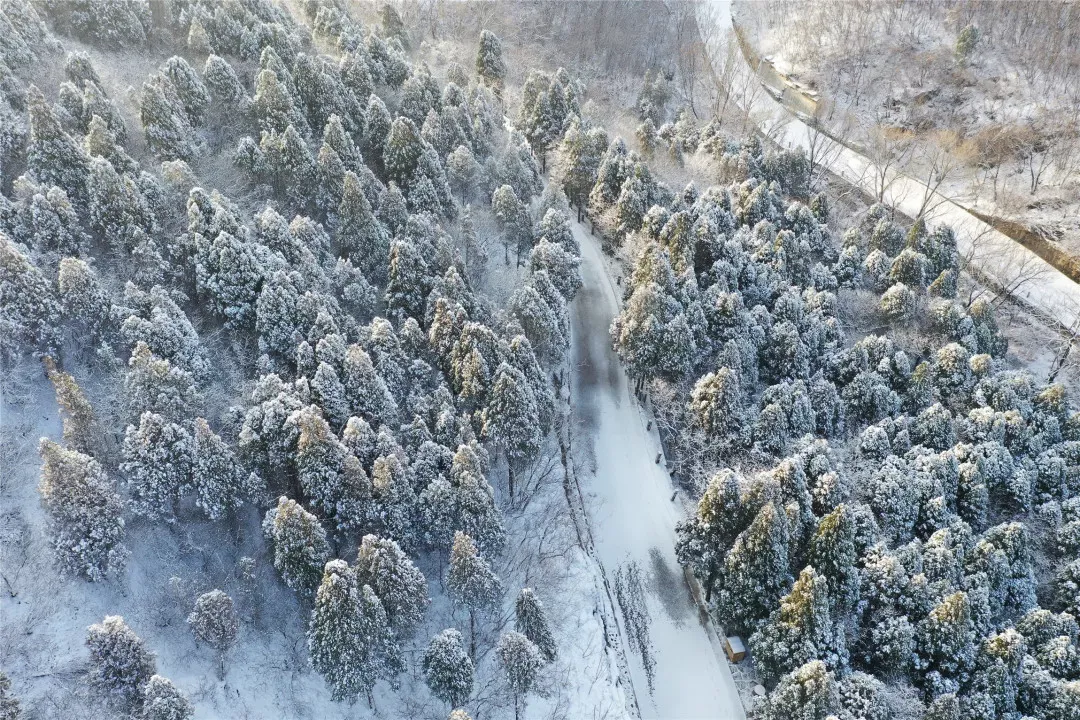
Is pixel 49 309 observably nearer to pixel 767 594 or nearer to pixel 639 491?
pixel 639 491

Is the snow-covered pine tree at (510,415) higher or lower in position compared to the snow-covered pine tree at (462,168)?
lower

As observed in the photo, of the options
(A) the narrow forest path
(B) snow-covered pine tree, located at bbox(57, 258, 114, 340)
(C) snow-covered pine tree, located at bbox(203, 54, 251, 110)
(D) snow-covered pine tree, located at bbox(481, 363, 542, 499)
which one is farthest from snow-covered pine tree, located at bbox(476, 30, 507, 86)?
(B) snow-covered pine tree, located at bbox(57, 258, 114, 340)

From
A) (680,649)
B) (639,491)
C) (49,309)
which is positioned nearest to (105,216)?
(49,309)

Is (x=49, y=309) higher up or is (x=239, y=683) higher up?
(x=49, y=309)

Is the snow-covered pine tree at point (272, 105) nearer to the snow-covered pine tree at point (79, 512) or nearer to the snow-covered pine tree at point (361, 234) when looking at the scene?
the snow-covered pine tree at point (361, 234)

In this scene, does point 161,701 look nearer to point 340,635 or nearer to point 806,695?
point 340,635

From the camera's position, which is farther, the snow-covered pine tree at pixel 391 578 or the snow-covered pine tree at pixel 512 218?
the snow-covered pine tree at pixel 512 218

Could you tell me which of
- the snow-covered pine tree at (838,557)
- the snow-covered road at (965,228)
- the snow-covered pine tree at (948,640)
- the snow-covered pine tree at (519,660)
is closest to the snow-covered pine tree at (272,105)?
the snow-covered pine tree at (519,660)
